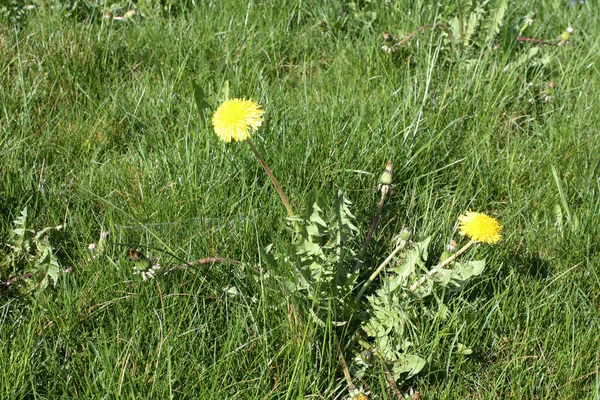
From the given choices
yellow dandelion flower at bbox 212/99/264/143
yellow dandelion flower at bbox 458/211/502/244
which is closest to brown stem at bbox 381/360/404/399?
yellow dandelion flower at bbox 458/211/502/244

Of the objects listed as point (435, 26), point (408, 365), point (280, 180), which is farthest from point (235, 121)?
point (435, 26)

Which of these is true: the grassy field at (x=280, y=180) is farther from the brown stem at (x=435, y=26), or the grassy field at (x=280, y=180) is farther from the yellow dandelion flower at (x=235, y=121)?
the yellow dandelion flower at (x=235, y=121)

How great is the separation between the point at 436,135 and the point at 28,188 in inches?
55.6

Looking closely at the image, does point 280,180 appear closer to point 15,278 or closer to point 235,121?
point 235,121

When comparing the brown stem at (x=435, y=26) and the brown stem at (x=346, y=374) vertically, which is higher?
the brown stem at (x=435, y=26)

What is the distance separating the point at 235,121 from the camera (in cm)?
164

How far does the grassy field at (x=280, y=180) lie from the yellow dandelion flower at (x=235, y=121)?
0.34 m

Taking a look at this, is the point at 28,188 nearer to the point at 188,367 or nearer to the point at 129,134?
the point at 129,134

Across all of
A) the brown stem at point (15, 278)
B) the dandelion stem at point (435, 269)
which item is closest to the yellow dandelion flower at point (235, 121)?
the dandelion stem at point (435, 269)

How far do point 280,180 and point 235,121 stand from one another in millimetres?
627

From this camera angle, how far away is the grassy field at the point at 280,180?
5.72ft

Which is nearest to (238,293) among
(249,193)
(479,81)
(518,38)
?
(249,193)

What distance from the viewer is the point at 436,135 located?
Result: 2508 millimetres

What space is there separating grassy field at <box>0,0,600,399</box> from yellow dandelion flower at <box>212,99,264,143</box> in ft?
1.13
